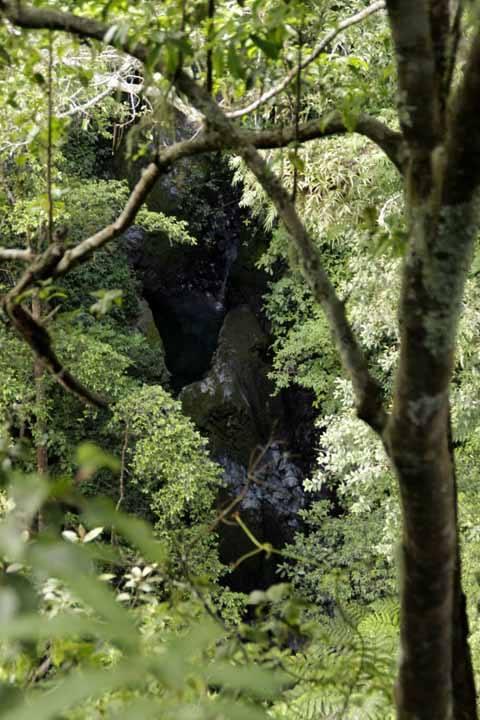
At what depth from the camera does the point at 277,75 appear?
2037 millimetres

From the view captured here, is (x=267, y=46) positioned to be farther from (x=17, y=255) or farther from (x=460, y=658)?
(x=460, y=658)

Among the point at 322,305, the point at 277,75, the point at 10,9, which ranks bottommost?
the point at 322,305

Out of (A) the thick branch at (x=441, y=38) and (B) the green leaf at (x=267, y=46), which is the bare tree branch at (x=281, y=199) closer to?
(B) the green leaf at (x=267, y=46)

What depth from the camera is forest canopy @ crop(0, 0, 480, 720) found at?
0.94 meters

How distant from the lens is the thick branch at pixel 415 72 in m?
0.94

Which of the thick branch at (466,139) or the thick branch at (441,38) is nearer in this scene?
the thick branch at (466,139)

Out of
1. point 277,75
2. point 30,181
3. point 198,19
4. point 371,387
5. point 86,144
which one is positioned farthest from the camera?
point 86,144

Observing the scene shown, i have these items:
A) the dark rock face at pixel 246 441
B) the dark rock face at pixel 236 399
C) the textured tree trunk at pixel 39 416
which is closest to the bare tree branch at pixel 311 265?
the textured tree trunk at pixel 39 416

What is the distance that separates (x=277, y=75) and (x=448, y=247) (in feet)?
→ 4.31

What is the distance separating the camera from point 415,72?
980mm

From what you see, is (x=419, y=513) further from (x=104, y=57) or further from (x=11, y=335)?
(x=11, y=335)

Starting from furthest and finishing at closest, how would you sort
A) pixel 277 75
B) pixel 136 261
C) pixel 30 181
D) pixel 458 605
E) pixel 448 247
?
pixel 136 261 → pixel 30 181 → pixel 277 75 → pixel 458 605 → pixel 448 247

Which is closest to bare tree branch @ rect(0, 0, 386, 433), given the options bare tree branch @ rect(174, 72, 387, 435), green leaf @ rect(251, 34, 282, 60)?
bare tree branch @ rect(174, 72, 387, 435)

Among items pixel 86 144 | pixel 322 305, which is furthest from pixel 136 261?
pixel 322 305
